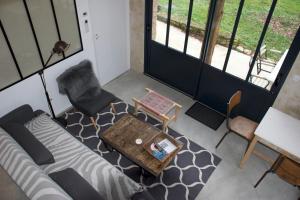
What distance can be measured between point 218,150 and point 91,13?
3.01 metres

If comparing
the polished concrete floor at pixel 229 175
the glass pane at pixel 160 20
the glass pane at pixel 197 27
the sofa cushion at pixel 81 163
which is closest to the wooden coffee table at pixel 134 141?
the sofa cushion at pixel 81 163

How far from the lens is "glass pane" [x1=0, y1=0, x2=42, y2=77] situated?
10.2 feet

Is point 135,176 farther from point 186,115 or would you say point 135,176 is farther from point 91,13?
point 91,13

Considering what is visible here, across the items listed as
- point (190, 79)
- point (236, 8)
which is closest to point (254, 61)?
point (236, 8)

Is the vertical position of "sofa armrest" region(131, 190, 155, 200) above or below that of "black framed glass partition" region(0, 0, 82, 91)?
below

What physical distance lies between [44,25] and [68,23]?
1.36 feet

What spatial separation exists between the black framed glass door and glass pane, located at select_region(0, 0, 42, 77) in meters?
2.11

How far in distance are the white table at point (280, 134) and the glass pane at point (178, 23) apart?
1.95 meters

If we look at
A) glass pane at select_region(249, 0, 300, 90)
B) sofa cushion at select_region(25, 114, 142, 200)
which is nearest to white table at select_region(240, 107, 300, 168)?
glass pane at select_region(249, 0, 300, 90)

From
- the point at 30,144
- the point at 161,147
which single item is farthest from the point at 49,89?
the point at 161,147

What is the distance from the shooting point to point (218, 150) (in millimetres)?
3973

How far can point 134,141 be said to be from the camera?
353 centimetres

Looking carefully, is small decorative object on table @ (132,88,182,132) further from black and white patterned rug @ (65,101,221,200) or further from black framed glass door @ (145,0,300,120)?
black framed glass door @ (145,0,300,120)

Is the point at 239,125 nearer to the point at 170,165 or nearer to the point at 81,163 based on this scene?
the point at 170,165
